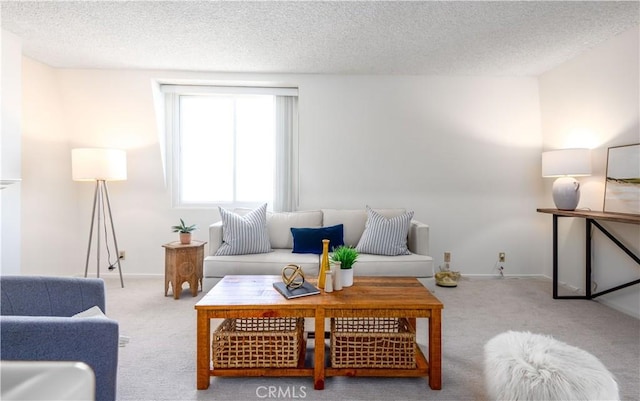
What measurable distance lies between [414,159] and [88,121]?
396 cm

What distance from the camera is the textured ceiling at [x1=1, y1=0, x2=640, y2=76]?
8.54 ft

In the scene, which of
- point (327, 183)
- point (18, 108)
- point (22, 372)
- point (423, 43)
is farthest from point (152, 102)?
point (22, 372)

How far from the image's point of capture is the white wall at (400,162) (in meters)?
4.12

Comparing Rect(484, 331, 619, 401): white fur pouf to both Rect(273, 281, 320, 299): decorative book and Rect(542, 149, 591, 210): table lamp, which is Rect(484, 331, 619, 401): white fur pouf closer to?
Rect(273, 281, 320, 299): decorative book

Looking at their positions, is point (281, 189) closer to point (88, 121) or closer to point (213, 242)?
point (213, 242)

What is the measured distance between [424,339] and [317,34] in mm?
2684

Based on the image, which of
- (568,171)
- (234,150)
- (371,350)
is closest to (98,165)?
(234,150)

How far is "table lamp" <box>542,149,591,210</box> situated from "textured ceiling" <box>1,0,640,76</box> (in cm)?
103

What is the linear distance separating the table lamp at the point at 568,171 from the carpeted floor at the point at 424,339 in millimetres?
989

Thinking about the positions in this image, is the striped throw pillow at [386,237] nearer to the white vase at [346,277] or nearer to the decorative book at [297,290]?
the white vase at [346,277]

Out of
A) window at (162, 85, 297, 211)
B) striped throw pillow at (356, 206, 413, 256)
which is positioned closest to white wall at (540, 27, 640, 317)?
striped throw pillow at (356, 206, 413, 256)

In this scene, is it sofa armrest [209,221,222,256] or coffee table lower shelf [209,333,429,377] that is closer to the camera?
coffee table lower shelf [209,333,429,377]

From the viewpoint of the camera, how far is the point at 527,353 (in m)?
1.59

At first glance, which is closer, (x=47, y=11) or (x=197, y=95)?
(x=47, y=11)
